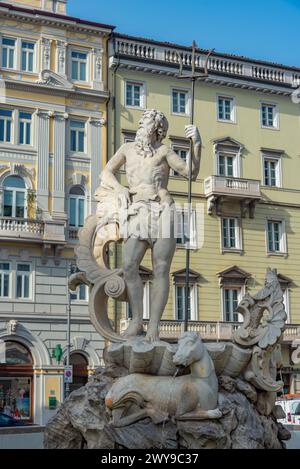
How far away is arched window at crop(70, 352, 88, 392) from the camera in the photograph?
1107 inches

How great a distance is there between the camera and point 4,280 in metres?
27.4

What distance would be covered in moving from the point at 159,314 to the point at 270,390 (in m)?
1.76

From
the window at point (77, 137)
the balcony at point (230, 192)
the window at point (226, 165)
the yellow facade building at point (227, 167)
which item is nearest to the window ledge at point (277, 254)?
the yellow facade building at point (227, 167)

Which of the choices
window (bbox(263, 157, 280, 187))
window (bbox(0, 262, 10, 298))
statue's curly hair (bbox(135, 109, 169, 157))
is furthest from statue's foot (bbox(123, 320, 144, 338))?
window (bbox(263, 157, 280, 187))

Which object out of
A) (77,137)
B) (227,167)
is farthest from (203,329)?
(77,137)

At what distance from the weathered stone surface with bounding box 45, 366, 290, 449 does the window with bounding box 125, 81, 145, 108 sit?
24.0 metres

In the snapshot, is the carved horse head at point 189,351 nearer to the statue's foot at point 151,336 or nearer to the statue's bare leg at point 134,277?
the statue's foot at point 151,336

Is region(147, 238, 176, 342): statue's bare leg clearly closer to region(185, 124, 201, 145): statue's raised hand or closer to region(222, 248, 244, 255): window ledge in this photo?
region(185, 124, 201, 145): statue's raised hand

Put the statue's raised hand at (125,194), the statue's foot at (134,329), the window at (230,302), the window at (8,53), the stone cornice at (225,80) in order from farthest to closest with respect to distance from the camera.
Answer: the stone cornice at (225,80), the window at (230,302), the window at (8,53), the statue's raised hand at (125,194), the statue's foot at (134,329)

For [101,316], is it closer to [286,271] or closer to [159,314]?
[159,314]

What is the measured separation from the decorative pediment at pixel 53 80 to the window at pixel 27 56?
678 millimetres

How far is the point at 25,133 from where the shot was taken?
29203 mm

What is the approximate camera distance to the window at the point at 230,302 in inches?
1229

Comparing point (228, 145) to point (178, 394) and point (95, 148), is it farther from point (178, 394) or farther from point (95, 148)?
point (178, 394)
